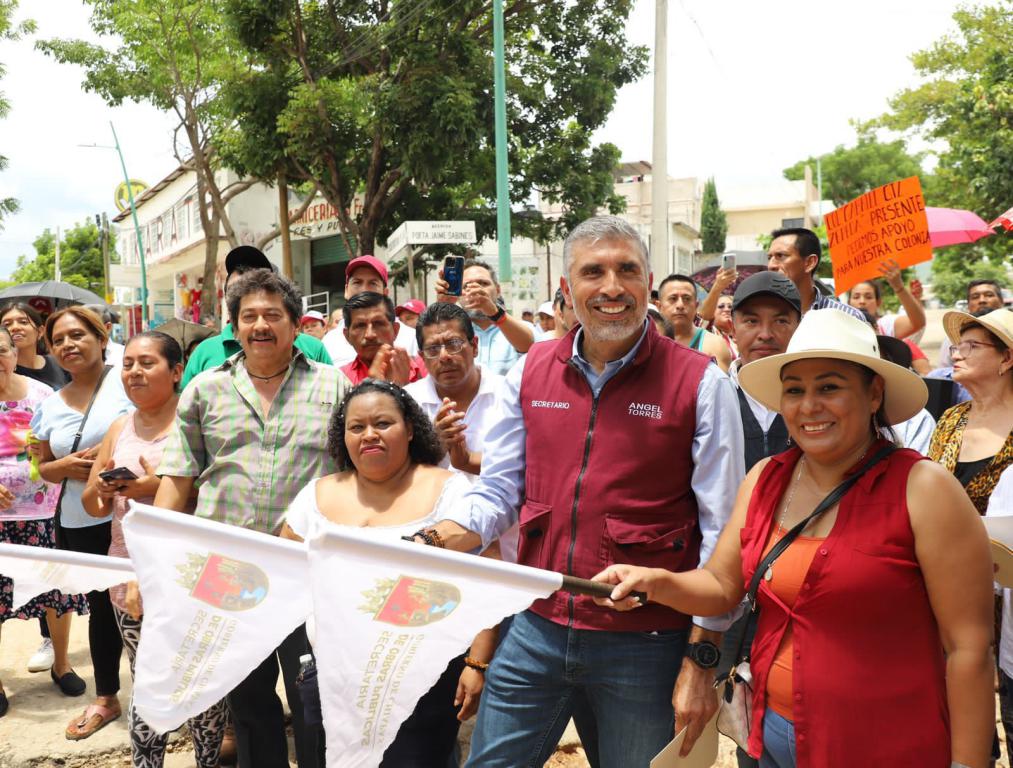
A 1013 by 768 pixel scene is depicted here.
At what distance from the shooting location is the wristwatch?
2.47 meters

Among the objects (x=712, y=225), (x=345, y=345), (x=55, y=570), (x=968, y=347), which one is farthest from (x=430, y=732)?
(x=712, y=225)

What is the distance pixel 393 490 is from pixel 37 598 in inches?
123

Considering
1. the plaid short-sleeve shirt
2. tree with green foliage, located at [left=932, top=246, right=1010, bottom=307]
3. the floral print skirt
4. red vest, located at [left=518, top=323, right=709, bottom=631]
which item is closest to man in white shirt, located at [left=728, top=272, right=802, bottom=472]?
red vest, located at [left=518, top=323, right=709, bottom=631]

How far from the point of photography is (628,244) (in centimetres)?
270

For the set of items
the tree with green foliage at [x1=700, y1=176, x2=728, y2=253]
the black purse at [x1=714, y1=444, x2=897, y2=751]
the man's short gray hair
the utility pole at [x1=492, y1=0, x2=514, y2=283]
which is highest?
the tree with green foliage at [x1=700, y1=176, x2=728, y2=253]

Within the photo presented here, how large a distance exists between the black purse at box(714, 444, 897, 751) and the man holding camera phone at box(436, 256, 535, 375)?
281 centimetres

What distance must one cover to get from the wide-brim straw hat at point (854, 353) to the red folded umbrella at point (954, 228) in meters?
7.86

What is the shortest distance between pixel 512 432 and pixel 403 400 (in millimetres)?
669

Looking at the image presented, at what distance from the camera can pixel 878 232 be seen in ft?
20.4

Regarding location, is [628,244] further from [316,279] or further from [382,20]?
[316,279]

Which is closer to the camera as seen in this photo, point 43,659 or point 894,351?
point 894,351

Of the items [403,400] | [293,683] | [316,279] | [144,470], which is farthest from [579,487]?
[316,279]

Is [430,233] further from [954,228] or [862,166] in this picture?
[862,166]

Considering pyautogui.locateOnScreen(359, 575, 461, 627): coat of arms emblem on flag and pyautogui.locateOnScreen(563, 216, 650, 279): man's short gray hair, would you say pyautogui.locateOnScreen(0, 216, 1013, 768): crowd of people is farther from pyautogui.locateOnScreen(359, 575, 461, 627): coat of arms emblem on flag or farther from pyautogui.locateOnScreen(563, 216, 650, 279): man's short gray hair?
pyautogui.locateOnScreen(359, 575, 461, 627): coat of arms emblem on flag
